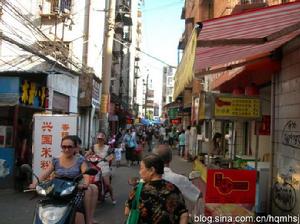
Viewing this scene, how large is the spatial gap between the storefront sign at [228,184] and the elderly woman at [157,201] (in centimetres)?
347

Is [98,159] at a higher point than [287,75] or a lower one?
lower

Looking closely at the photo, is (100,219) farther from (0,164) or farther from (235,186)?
(0,164)

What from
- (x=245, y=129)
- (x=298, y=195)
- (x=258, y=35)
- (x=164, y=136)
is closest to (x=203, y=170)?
(x=298, y=195)

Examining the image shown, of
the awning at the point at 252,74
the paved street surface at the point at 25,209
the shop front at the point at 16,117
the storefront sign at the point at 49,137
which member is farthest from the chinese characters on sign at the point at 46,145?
the awning at the point at 252,74

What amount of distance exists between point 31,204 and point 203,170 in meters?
4.13

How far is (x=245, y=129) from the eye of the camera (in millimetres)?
14047

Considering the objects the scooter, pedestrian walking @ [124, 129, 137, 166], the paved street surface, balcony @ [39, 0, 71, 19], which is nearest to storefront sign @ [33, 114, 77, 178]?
the paved street surface

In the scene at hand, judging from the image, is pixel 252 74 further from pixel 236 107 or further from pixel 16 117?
pixel 16 117

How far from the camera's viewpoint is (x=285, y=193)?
8.06m

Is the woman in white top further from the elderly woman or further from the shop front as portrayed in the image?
the elderly woman

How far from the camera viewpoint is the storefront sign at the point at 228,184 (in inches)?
297

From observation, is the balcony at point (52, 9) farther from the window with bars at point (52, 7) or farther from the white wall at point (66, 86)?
the white wall at point (66, 86)

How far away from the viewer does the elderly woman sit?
4.04 meters

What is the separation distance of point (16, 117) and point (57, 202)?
309 inches
